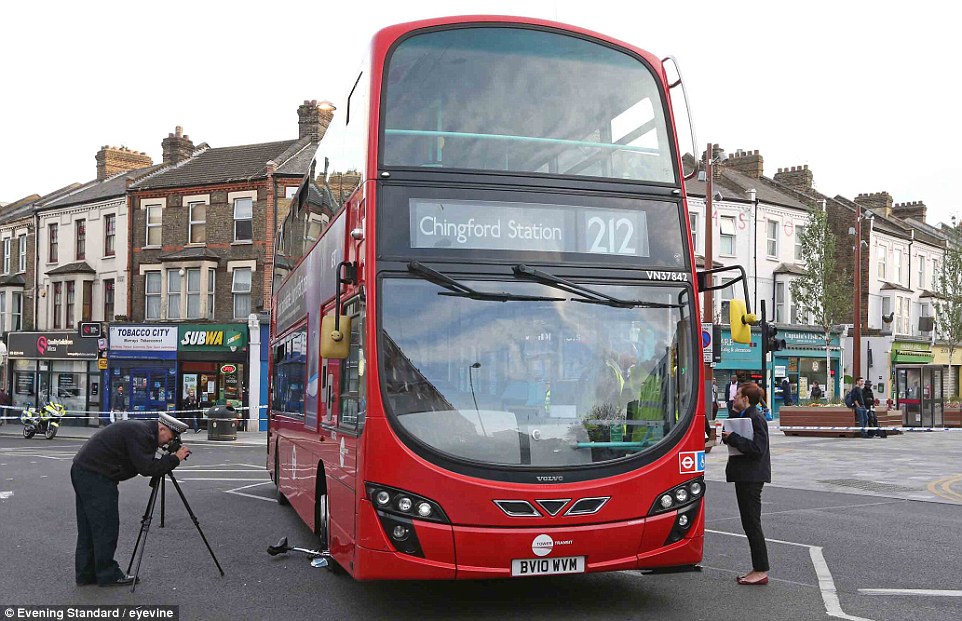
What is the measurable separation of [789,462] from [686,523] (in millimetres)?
15560

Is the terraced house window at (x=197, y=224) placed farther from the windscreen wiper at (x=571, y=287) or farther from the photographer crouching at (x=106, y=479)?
the windscreen wiper at (x=571, y=287)

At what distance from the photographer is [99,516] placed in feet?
26.5

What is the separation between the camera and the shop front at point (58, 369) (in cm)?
4022

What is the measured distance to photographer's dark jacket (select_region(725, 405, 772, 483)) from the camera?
806 centimetres

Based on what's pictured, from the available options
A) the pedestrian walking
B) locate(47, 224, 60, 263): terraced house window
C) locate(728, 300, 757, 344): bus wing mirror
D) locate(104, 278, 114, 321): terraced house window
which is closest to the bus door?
locate(728, 300, 757, 344): bus wing mirror

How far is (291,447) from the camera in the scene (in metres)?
11.5

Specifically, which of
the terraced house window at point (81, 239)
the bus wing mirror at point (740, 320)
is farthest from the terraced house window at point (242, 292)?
the bus wing mirror at point (740, 320)

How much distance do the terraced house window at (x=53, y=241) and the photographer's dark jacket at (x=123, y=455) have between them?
126 feet

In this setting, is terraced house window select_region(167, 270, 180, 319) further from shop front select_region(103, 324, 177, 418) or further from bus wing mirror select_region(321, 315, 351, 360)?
bus wing mirror select_region(321, 315, 351, 360)

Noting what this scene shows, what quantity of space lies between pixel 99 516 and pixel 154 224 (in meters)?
32.6

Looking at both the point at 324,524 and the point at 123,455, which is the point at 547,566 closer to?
the point at 324,524

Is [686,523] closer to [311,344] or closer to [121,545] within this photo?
[311,344]

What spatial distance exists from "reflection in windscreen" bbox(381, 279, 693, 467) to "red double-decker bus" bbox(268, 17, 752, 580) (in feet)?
0.05

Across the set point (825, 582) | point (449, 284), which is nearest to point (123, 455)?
point (449, 284)
